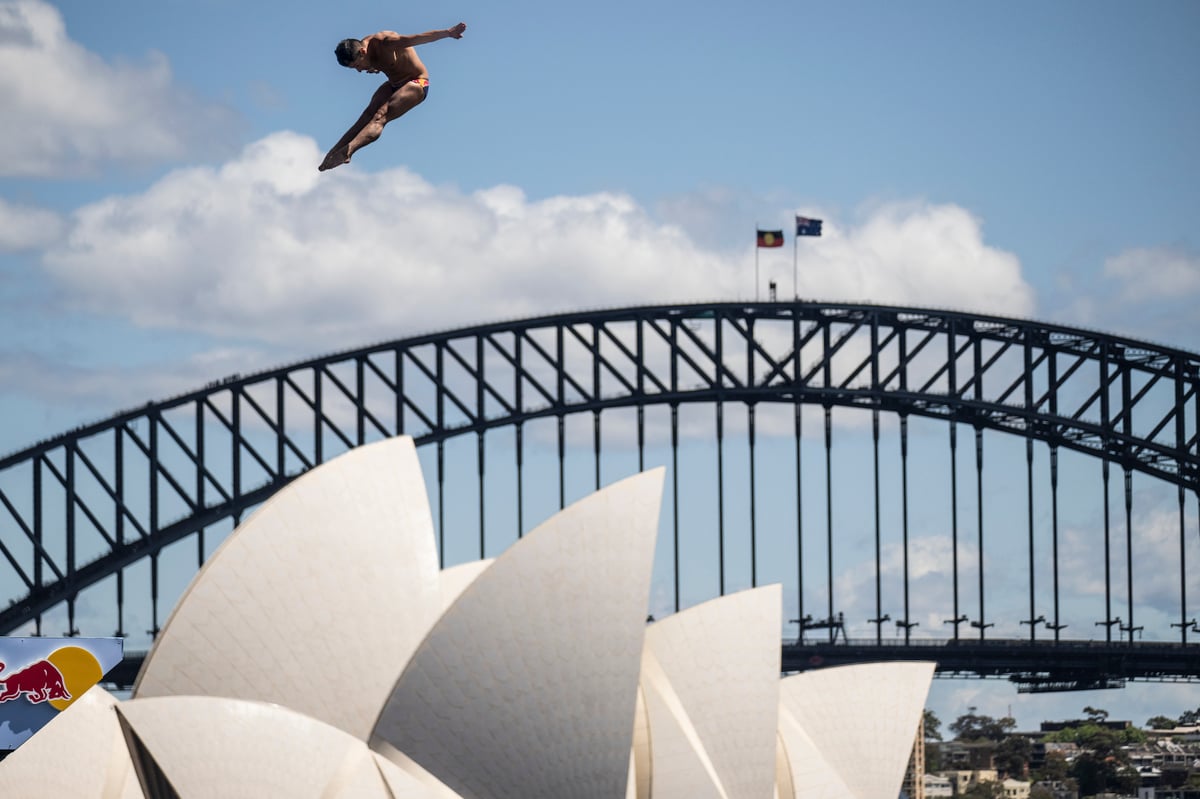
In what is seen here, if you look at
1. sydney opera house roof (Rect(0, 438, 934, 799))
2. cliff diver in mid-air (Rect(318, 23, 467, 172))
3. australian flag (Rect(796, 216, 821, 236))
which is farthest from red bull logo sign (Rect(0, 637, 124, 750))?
australian flag (Rect(796, 216, 821, 236))

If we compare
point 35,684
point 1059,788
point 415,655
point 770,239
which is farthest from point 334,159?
point 1059,788

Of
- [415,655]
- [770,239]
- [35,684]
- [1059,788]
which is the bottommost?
[35,684]

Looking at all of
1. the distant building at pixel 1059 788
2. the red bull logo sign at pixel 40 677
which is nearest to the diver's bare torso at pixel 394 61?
the red bull logo sign at pixel 40 677

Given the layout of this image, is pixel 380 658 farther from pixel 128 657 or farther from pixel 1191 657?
pixel 1191 657

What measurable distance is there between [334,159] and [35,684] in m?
39.4

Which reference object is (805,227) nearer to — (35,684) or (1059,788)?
(35,684)

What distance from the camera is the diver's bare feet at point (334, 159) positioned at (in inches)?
1051

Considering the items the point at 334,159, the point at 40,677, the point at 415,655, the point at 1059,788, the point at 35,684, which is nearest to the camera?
the point at 334,159

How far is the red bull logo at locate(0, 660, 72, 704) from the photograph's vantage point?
6203 cm

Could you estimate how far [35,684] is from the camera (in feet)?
204

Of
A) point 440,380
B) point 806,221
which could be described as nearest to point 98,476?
point 440,380

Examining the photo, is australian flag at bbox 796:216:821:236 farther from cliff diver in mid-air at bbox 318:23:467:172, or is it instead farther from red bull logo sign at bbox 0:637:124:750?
cliff diver in mid-air at bbox 318:23:467:172

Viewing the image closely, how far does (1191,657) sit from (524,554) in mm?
65435

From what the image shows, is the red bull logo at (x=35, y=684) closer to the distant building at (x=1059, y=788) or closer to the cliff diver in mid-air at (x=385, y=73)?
the cliff diver in mid-air at (x=385, y=73)
